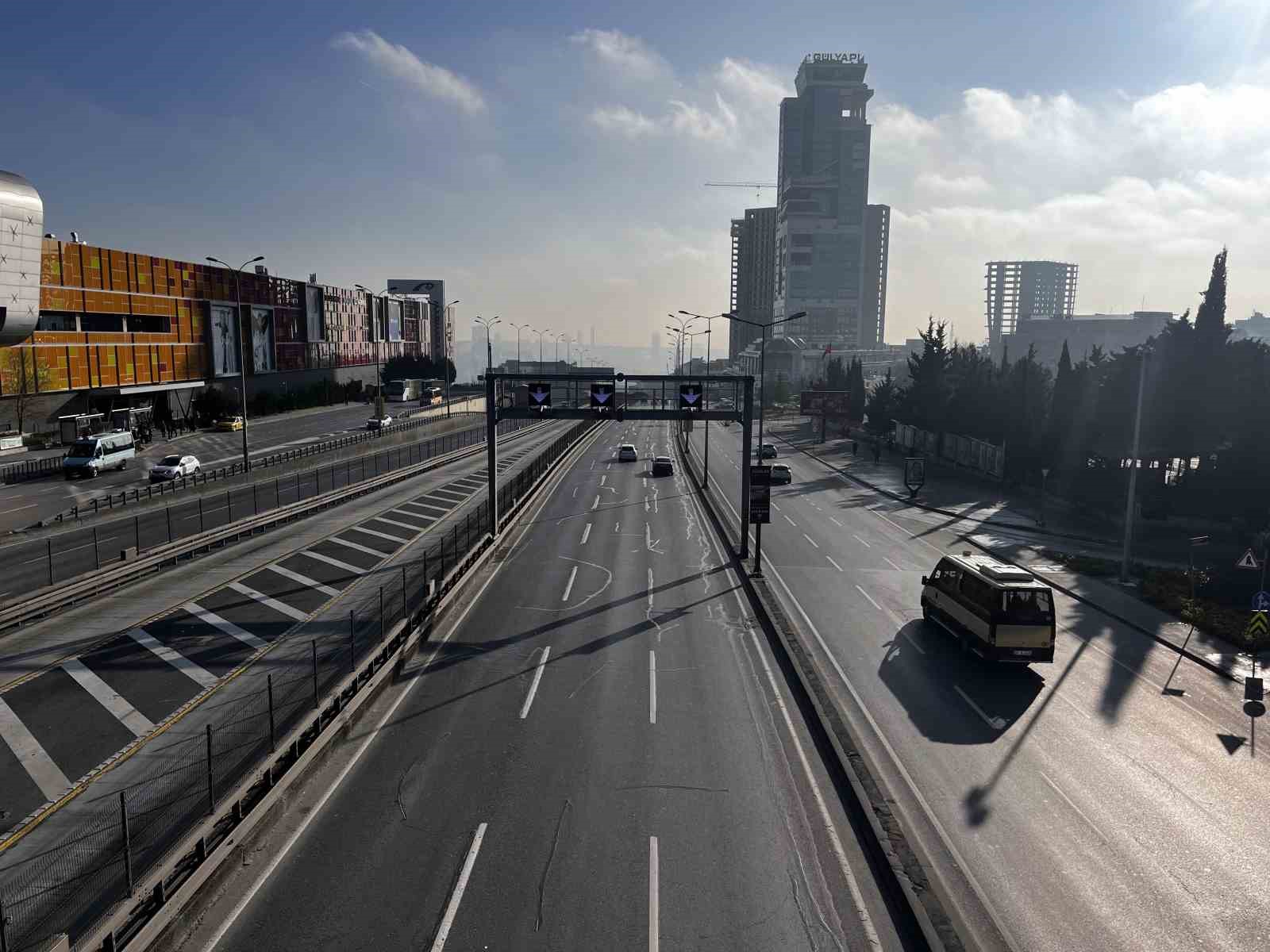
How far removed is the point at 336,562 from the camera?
30.1 meters

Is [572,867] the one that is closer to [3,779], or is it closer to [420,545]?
[3,779]

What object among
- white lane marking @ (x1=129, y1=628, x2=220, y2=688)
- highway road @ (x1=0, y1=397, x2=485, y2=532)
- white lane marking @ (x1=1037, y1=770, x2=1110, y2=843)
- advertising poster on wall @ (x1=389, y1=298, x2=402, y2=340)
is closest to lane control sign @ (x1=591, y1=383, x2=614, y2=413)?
white lane marking @ (x1=129, y1=628, x2=220, y2=688)

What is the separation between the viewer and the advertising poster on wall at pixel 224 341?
276 ft

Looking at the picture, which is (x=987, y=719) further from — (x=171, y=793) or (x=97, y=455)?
(x=97, y=455)

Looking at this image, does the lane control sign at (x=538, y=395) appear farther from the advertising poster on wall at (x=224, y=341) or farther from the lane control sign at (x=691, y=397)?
the advertising poster on wall at (x=224, y=341)

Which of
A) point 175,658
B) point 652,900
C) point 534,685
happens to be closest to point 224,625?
point 175,658

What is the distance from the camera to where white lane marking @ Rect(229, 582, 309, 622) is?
23.5 m

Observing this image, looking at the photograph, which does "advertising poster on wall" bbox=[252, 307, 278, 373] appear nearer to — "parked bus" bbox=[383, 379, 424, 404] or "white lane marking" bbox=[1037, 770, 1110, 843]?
"parked bus" bbox=[383, 379, 424, 404]

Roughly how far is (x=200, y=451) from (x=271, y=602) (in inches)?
1673

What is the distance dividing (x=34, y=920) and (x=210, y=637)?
11969 mm

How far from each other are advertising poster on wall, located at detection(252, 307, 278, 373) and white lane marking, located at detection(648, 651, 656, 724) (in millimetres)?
85430

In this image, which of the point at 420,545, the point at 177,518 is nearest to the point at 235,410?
the point at 177,518

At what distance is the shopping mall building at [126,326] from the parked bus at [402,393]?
10160 millimetres

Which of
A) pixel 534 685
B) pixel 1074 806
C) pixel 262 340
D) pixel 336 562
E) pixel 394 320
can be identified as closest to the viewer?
pixel 1074 806
